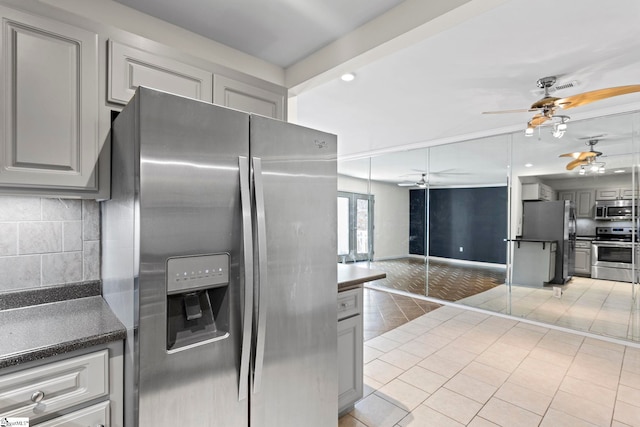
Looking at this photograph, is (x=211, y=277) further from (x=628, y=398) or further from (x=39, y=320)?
(x=628, y=398)

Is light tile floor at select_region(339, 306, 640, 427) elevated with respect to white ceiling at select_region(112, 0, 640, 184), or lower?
lower

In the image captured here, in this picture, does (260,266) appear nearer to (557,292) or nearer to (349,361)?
(349,361)

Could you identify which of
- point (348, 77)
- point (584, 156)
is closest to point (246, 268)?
point (348, 77)

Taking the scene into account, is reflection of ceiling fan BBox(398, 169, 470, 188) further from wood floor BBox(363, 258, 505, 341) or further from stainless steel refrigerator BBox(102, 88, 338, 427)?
stainless steel refrigerator BBox(102, 88, 338, 427)

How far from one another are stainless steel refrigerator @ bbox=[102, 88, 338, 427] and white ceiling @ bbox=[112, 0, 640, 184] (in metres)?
0.89

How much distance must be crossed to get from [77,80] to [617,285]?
514 cm

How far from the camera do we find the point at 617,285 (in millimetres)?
3559

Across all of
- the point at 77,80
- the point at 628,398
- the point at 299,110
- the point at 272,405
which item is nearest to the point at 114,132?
the point at 77,80

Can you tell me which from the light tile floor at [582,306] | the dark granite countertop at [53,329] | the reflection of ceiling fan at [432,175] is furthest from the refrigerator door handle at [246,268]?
the reflection of ceiling fan at [432,175]

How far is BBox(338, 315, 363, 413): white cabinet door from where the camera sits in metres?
1.94

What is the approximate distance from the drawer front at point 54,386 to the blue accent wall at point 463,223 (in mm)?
4720

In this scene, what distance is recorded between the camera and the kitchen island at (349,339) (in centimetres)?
193

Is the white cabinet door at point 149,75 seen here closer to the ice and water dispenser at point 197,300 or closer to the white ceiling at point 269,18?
the white ceiling at point 269,18

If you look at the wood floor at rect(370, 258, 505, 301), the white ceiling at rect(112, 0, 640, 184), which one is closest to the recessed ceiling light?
the white ceiling at rect(112, 0, 640, 184)
